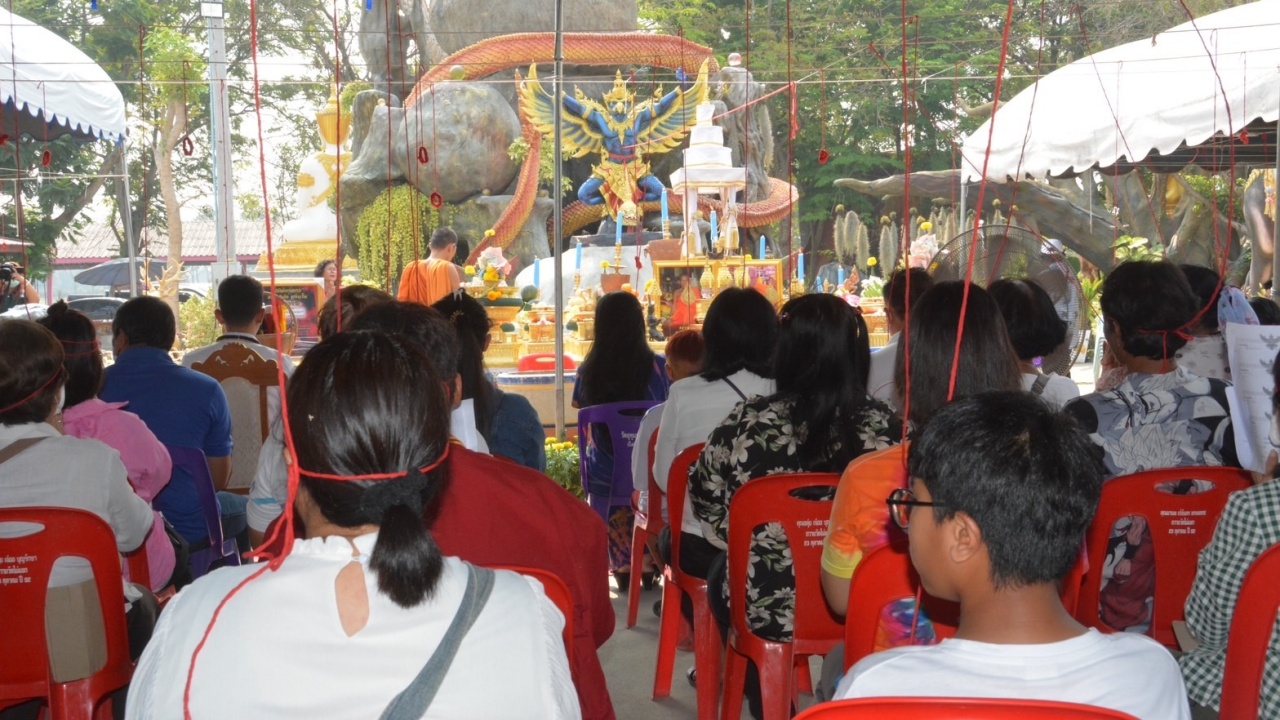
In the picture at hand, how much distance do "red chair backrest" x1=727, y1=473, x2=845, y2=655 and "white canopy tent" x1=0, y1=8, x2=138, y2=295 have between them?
4633 millimetres

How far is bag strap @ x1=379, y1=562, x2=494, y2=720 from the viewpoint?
1.15m

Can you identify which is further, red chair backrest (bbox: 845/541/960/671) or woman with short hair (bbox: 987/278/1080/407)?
woman with short hair (bbox: 987/278/1080/407)

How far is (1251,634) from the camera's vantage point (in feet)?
5.13

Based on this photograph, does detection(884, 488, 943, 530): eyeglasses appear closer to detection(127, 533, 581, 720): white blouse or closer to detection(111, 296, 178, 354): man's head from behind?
detection(127, 533, 581, 720): white blouse

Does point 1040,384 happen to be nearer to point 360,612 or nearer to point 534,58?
point 360,612

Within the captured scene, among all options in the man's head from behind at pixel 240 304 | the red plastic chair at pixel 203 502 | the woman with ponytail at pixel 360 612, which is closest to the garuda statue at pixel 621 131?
the man's head from behind at pixel 240 304

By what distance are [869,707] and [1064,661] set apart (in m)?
0.23

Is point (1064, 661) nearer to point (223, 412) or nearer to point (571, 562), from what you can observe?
point (571, 562)

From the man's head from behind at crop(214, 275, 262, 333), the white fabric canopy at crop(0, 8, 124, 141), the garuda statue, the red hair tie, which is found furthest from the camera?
the garuda statue

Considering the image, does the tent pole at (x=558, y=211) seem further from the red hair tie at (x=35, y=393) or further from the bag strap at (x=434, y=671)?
the bag strap at (x=434, y=671)

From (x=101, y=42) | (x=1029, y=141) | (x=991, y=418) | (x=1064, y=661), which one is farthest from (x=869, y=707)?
(x=101, y=42)

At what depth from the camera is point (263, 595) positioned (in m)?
1.17

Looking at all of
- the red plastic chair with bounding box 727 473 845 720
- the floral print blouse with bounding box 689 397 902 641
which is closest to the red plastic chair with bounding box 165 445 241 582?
the floral print blouse with bounding box 689 397 902 641

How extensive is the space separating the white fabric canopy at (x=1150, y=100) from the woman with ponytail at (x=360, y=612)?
4.34 metres
